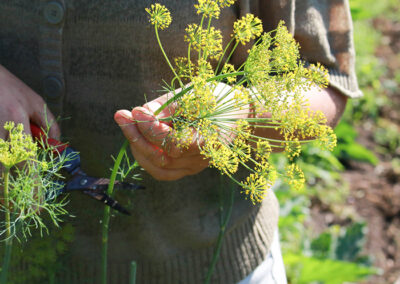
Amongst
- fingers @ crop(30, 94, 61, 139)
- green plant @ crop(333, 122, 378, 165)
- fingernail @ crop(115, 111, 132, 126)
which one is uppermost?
fingernail @ crop(115, 111, 132, 126)

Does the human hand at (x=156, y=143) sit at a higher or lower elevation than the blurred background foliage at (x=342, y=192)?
higher

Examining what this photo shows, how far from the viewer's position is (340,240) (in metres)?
2.28

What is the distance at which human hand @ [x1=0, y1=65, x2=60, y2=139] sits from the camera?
71 centimetres

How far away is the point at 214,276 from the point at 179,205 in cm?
16

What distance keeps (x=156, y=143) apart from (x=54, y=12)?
1.04ft

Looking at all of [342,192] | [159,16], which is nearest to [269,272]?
[159,16]

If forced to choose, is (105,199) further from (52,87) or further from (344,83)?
(344,83)

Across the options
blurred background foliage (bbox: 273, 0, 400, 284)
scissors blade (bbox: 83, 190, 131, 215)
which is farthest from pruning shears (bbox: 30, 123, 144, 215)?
blurred background foliage (bbox: 273, 0, 400, 284)

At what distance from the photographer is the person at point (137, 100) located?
0.85m

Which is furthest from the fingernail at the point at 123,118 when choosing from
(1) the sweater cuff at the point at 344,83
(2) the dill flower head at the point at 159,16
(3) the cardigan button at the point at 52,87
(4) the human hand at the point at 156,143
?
(1) the sweater cuff at the point at 344,83

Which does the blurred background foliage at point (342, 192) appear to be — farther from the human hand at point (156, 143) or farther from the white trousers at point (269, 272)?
the human hand at point (156, 143)

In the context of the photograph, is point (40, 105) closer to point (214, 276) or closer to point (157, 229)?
point (157, 229)

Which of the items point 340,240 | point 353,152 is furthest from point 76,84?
point 353,152

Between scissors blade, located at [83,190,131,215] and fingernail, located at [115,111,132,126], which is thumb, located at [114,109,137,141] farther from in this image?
scissors blade, located at [83,190,131,215]
